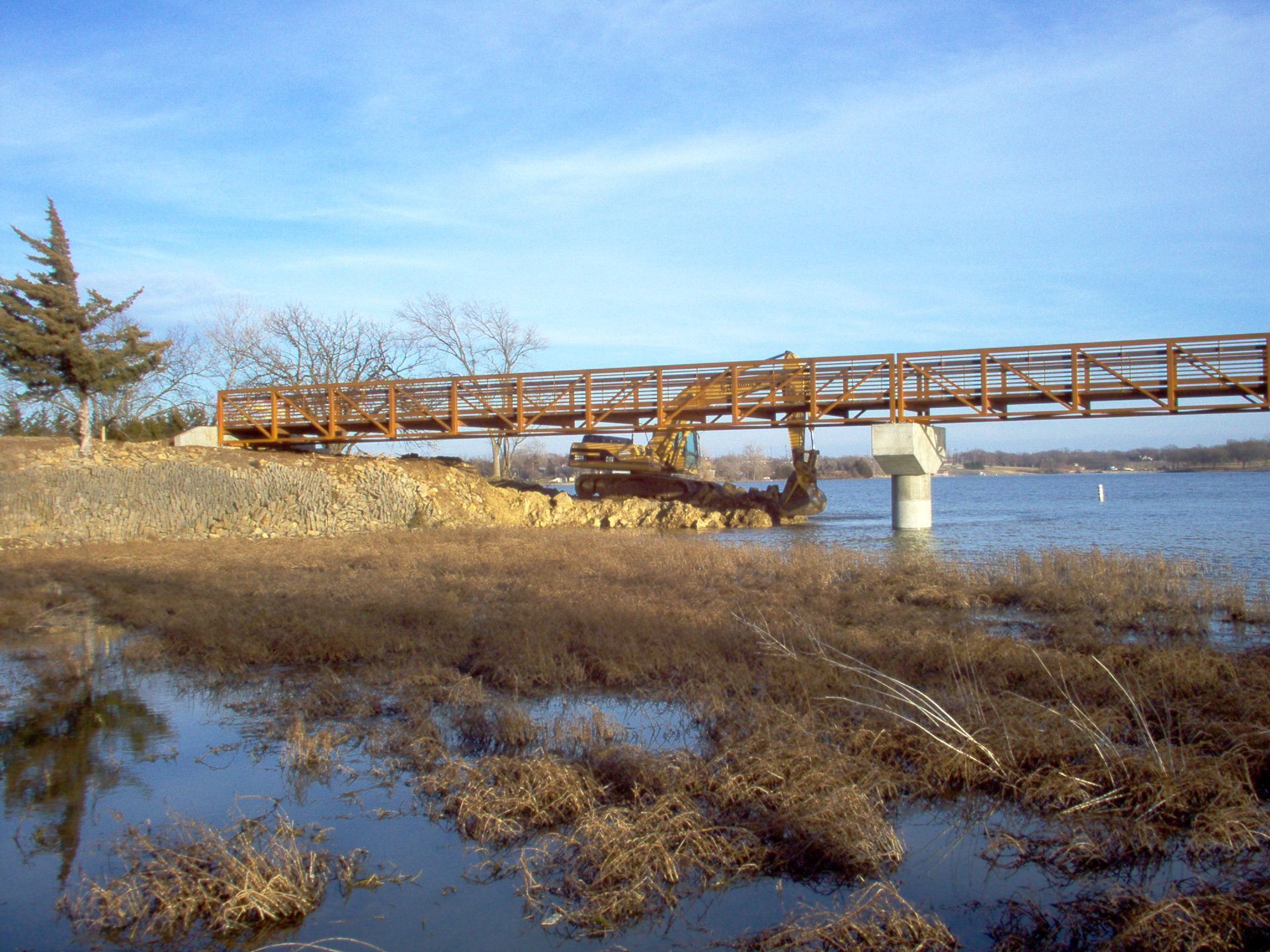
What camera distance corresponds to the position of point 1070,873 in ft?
14.7

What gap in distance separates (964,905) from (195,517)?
24.2 metres

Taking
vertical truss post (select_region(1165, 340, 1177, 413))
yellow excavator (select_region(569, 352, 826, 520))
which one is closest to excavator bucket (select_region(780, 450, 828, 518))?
yellow excavator (select_region(569, 352, 826, 520))

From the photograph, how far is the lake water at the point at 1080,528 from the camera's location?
21.0 meters

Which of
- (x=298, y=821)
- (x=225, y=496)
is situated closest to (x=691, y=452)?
(x=225, y=496)

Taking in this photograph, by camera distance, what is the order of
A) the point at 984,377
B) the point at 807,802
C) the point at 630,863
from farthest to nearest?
the point at 984,377 < the point at 807,802 < the point at 630,863

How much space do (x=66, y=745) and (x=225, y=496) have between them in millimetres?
19693

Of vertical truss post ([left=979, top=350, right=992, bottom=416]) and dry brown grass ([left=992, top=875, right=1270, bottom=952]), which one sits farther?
vertical truss post ([left=979, top=350, right=992, bottom=416])

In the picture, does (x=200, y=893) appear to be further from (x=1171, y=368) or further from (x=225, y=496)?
(x=1171, y=368)

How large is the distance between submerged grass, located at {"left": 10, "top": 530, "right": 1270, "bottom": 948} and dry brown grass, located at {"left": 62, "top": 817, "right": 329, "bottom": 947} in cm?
105

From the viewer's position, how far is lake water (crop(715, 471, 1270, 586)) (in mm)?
21047

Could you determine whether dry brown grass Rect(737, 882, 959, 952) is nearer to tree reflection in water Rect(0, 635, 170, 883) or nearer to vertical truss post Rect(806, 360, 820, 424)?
tree reflection in water Rect(0, 635, 170, 883)

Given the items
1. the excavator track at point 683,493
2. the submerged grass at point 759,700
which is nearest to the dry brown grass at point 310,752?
the submerged grass at point 759,700

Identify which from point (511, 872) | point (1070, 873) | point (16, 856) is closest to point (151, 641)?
point (16, 856)

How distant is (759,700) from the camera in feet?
23.8
